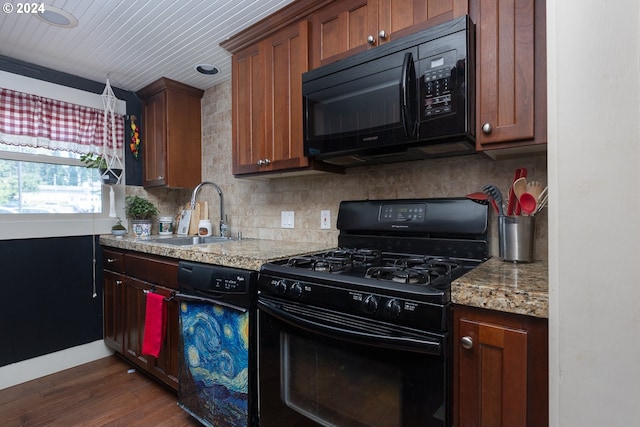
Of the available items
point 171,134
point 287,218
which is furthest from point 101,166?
point 287,218

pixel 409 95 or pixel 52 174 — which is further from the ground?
pixel 409 95

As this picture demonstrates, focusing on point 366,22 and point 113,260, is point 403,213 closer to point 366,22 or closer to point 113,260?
point 366,22

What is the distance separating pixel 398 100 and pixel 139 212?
2.45m

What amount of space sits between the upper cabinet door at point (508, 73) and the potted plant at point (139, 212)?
2.65 meters

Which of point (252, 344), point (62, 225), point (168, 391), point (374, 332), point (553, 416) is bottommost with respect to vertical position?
point (168, 391)

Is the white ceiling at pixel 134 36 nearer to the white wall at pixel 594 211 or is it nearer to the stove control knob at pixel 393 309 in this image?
the white wall at pixel 594 211

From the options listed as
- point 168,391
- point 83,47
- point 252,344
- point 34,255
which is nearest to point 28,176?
point 34,255

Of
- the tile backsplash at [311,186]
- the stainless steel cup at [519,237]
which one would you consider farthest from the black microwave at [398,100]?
the stainless steel cup at [519,237]

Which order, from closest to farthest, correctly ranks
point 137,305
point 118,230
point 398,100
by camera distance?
1. point 398,100
2. point 137,305
3. point 118,230

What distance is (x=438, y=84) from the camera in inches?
49.4

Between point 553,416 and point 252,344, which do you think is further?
point 252,344

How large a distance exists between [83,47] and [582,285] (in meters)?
2.90

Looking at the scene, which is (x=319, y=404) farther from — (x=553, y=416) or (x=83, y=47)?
(x=83, y=47)

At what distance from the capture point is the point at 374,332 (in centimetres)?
101
